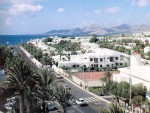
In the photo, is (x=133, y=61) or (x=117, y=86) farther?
(x=133, y=61)

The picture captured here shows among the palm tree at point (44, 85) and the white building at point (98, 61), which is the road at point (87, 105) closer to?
the palm tree at point (44, 85)

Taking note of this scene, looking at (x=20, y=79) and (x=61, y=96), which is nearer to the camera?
(x=20, y=79)

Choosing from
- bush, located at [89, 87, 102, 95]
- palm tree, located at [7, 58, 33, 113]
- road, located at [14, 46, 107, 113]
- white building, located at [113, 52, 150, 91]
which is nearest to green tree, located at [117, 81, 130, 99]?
road, located at [14, 46, 107, 113]

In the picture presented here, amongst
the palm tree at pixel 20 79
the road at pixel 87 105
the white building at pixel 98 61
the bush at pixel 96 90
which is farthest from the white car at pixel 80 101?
the white building at pixel 98 61

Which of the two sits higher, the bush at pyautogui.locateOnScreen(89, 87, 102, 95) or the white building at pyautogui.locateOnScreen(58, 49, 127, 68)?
the white building at pyautogui.locateOnScreen(58, 49, 127, 68)

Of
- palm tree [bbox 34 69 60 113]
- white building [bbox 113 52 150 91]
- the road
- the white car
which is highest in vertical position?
palm tree [bbox 34 69 60 113]

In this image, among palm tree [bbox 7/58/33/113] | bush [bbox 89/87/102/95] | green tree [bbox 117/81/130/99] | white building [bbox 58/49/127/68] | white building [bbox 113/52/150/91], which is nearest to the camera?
palm tree [bbox 7/58/33/113]

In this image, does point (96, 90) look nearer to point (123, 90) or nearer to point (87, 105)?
point (87, 105)

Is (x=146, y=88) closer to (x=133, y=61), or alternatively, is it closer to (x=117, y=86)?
(x=117, y=86)

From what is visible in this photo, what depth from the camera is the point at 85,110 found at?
1096 inches

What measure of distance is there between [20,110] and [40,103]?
155 inches

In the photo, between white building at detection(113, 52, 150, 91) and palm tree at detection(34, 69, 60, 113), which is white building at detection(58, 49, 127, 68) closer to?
white building at detection(113, 52, 150, 91)

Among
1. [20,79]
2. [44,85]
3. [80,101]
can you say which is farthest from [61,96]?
[80,101]

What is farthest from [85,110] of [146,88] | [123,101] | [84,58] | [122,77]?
[84,58]
